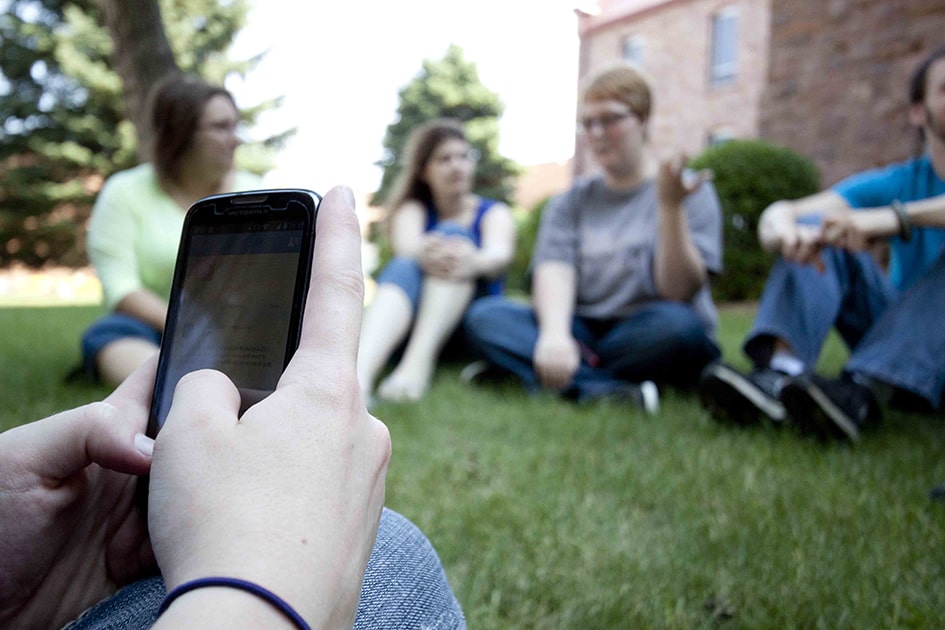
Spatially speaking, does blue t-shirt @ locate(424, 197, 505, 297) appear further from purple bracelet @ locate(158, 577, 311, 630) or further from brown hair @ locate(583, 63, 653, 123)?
purple bracelet @ locate(158, 577, 311, 630)

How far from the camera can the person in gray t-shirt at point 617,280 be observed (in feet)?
9.76

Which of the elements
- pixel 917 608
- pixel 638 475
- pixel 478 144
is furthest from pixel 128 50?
pixel 478 144

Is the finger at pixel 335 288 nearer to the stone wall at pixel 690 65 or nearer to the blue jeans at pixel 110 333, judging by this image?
the blue jeans at pixel 110 333

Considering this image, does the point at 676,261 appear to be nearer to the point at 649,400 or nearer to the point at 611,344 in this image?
the point at 611,344

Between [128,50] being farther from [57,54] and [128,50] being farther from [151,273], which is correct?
[57,54]

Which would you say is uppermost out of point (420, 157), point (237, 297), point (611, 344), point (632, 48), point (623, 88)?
point (632, 48)

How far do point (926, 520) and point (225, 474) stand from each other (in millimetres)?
1657

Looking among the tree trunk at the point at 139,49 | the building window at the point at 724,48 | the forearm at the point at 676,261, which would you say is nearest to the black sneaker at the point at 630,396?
the forearm at the point at 676,261

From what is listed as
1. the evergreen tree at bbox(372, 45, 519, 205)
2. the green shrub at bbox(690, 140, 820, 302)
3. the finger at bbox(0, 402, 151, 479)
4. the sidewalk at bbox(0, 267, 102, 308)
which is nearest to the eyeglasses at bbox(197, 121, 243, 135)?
the finger at bbox(0, 402, 151, 479)

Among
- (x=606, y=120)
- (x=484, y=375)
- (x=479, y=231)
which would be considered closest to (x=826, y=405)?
(x=606, y=120)

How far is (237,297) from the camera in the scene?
84 cm

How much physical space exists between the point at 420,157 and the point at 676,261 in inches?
70.4

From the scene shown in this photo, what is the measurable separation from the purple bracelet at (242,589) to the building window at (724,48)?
64.9ft

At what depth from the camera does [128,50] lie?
452 cm
